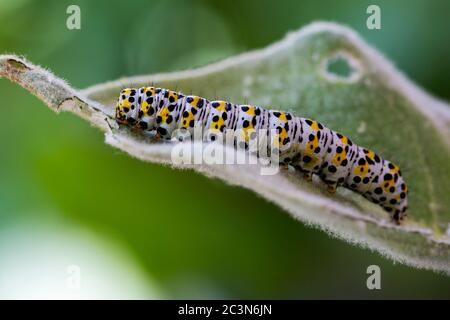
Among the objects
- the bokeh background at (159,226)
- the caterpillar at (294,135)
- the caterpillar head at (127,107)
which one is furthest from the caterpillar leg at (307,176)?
the bokeh background at (159,226)

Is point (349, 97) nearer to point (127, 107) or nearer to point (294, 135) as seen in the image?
point (294, 135)

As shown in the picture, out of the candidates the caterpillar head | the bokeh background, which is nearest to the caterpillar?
the caterpillar head

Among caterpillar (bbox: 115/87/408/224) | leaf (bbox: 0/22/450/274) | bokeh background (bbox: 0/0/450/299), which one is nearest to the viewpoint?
leaf (bbox: 0/22/450/274)

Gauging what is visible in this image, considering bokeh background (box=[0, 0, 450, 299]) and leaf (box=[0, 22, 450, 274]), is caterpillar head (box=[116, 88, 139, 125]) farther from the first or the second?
bokeh background (box=[0, 0, 450, 299])

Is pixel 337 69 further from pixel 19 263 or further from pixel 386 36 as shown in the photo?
pixel 19 263

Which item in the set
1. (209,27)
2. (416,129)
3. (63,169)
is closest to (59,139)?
(63,169)

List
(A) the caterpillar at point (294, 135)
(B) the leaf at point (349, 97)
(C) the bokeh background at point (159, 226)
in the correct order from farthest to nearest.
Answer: (C) the bokeh background at point (159, 226)
(A) the caterpillar at point (294, 135)
(B) the leaf at point (349, 97)

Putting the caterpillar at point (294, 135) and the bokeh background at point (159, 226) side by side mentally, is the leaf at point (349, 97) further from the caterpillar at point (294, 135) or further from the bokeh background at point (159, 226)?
the bokeh background at point (159, 226)
